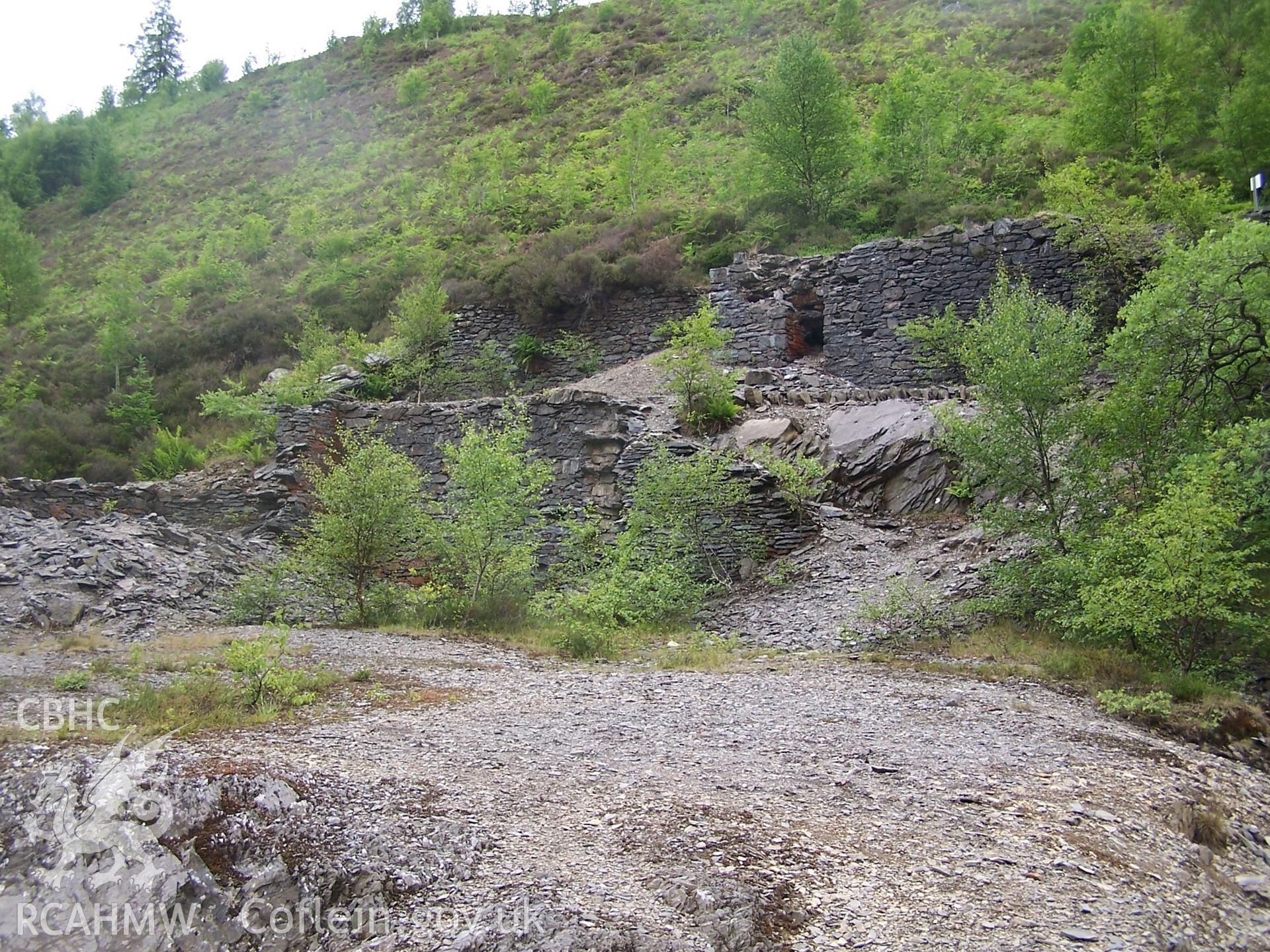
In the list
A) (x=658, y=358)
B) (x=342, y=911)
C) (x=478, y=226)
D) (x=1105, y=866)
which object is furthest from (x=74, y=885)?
(x=478, y=226)

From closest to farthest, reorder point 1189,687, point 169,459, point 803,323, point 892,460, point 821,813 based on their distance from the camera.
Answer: point 821,813, point 1189,687, point 892,460, point 803,323, point 169,459

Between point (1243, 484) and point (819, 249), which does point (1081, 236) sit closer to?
point (819, 249)

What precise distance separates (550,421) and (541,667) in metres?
7.96

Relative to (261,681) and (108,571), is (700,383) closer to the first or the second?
(108,571)

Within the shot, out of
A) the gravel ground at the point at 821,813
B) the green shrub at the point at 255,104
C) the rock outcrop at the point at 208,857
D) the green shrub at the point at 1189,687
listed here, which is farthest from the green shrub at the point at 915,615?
the green shrub at the point at 255,104

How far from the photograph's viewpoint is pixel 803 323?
829 inches

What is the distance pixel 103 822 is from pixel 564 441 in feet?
43.3

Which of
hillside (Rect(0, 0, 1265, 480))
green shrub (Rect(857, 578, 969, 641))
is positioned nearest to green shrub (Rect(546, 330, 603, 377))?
hillside (Rect(0, 0, 1265, 480))

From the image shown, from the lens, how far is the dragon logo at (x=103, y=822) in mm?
4145

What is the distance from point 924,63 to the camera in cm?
3219

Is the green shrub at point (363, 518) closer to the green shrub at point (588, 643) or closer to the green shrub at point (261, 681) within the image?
the green shrub at point (588, 643)

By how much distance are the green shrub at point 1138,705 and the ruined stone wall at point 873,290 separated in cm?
1166

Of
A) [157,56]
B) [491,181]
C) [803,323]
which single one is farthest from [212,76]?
[803,323]

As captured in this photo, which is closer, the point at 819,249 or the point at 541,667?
the point at 541,667
